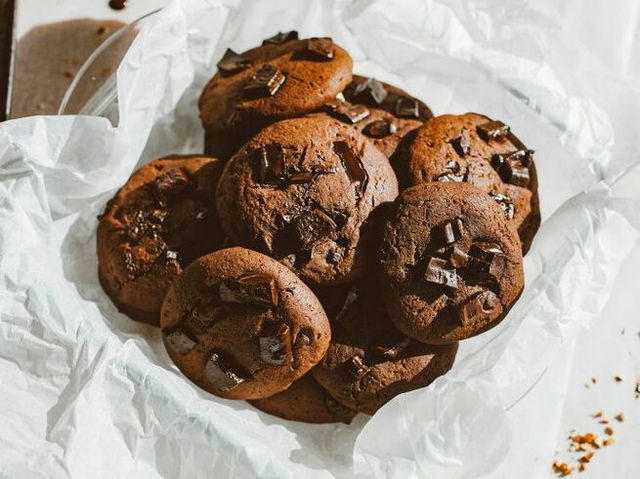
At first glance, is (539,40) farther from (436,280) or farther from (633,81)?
(436,280)

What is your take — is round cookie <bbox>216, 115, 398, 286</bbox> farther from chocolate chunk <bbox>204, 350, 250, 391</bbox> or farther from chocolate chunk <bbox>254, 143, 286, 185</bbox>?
chocolate chunk <bbox>204, 350, 250, 391</bbox>

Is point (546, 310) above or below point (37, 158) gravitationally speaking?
above

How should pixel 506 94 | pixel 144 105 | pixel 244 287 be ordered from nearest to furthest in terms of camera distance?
pixel 244 287 → pixel 144 105 → pixel 506 94

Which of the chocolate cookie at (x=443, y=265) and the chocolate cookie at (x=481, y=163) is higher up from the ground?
the chocolate cookie at (x=481, y=163)

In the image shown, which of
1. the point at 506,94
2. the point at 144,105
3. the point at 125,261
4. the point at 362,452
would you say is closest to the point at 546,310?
the point at 362,452

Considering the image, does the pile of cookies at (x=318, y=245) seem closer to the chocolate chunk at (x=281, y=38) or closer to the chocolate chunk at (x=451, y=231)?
the chocolate chunk at (x=451, y=231)

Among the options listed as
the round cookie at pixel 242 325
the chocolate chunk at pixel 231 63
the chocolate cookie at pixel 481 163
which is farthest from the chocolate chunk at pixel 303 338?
the chocolate chunk at pixel 231 63

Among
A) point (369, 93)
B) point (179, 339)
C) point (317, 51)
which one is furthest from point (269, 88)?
point (179, 339)

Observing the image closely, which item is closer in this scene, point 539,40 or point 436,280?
point 436,280
